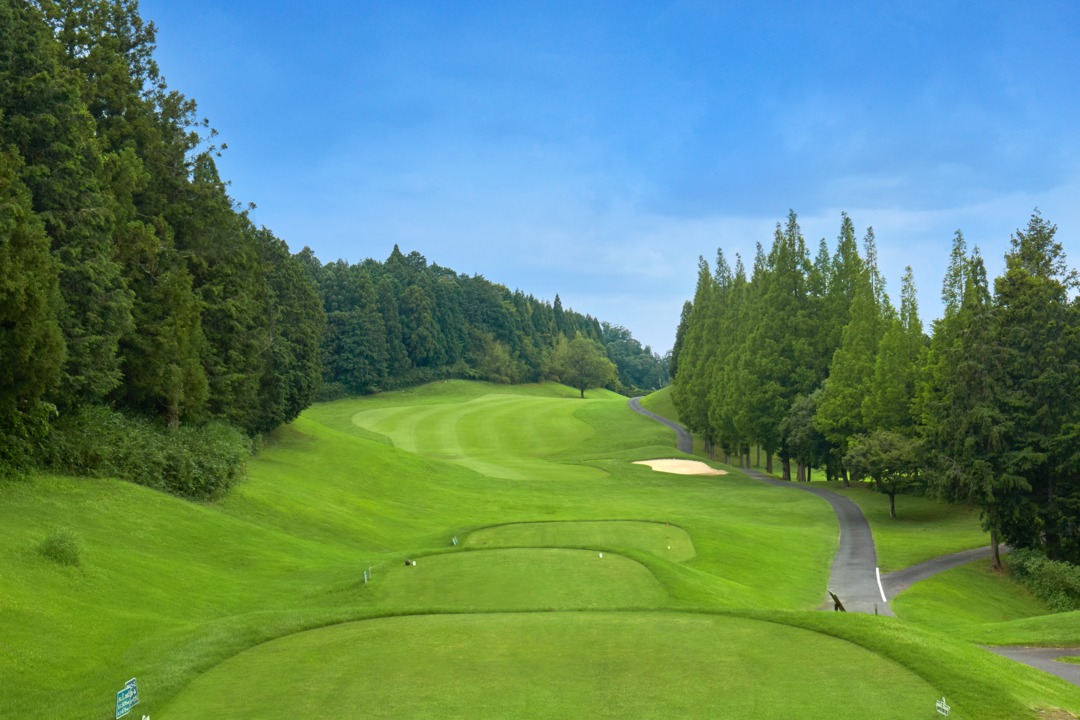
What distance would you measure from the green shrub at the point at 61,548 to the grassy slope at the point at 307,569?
240 millimetres

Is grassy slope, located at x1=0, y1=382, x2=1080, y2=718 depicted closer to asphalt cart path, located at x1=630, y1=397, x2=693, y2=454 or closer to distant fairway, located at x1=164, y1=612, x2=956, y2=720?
distant fairway, located at x1=164, y1=612, x2=956, y2=720

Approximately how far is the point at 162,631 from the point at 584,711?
8.65 meters

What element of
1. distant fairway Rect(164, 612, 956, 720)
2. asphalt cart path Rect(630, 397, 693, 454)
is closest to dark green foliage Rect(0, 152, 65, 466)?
distant fairway Rect(164, 612, 956, 720)

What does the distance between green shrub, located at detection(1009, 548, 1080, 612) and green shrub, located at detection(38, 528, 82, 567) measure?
29.0 metres

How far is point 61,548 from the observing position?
52.7 ft

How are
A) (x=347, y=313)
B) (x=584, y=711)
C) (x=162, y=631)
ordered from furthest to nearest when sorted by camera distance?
(x=347, y=313) < (x=162, y=631) < (x=584, y=711)

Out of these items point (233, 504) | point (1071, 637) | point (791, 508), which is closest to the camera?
point (1071, 637)

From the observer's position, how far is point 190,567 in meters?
20.1

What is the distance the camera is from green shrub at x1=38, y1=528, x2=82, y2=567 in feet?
52.5

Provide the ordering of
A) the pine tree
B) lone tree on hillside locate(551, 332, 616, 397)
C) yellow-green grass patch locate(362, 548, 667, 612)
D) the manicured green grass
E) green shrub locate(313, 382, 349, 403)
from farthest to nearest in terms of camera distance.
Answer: lone tree on hillside locate(551, 332, 616, 397)
green shrub locate(313, 382, 349, 403)
the pine tree
the manicured green grass
yellow-green grass patch locate(362, 548, 667, 612)

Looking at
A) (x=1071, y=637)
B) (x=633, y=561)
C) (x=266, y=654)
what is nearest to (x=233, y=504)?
(x=633, y=561)

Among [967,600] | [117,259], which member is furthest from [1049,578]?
[117,259]

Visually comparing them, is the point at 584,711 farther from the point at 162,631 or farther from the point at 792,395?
the point at 792,395

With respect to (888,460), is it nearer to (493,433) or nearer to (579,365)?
(493,433)
